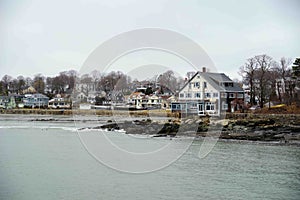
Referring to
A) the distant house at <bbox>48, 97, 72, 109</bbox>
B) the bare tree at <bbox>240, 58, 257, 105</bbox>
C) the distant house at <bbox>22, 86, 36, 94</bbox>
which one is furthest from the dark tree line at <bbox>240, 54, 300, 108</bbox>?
the distant house at <bbox>22, 86, 36, 94</bbox>

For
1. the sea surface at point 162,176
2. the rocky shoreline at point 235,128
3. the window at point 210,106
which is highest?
the window at point 210,106

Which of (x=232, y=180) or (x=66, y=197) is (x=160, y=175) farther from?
(x=66, y=197)

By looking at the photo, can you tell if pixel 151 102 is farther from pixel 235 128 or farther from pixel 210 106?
pixel 235 128

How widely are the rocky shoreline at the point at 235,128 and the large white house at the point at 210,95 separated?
15.7ft

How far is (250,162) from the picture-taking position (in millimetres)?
12133

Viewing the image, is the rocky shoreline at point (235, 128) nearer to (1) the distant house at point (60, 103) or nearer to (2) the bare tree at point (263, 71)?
(2) the bare tree at point (263, 71)

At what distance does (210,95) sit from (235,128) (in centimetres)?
870

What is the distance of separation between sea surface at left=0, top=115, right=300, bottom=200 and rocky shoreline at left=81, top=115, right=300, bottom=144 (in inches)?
97.7

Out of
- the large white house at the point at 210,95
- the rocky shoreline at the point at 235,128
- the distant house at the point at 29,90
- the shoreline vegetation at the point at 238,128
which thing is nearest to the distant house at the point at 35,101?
the distant house at the point at 29,90

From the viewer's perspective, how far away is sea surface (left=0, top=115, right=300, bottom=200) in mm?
8617

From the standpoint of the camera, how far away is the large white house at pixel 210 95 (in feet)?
92.1

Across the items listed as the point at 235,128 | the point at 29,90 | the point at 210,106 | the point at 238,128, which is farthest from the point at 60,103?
the point at 238,128

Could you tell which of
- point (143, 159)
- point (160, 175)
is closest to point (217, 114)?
point (143, 159)

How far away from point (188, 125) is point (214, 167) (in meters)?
11.1
